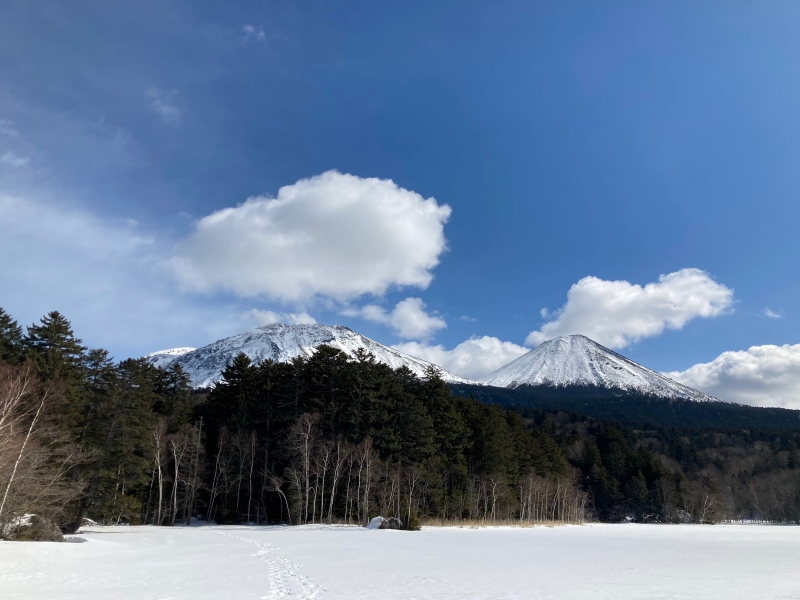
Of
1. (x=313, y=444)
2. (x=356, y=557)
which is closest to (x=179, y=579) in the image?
(x=356, y=557)

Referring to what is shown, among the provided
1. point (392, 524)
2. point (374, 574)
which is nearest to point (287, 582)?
point (374, 574)

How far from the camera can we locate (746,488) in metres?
112

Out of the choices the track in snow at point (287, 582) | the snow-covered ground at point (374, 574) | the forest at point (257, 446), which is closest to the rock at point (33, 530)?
the forest at point (257, 446)

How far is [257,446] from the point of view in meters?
54.5

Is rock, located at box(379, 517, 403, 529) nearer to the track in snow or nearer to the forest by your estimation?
the forest

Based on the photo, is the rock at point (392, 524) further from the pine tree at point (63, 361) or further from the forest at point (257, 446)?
the pine tree at point (63, 361)

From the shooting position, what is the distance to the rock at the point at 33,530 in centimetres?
2539

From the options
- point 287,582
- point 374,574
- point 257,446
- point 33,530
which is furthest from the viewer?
point 257,446

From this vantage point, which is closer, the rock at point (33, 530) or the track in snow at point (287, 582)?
the track in snow at point (287, 582)

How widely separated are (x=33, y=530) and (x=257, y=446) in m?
28.7

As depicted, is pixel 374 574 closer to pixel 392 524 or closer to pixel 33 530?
pixel 33 530

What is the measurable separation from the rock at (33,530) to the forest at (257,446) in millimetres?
632

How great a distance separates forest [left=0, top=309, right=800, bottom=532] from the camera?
31.8 meters

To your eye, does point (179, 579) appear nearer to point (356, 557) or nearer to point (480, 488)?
point (356, 557)
